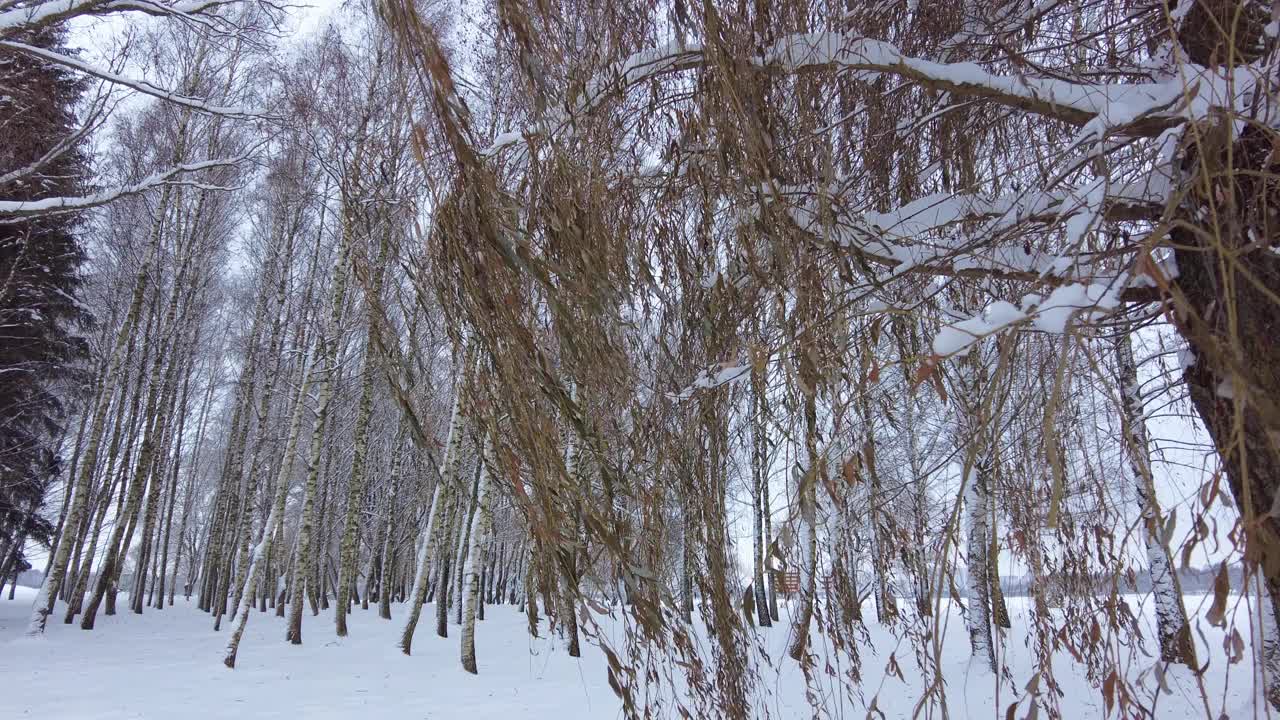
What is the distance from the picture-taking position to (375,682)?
6926mm

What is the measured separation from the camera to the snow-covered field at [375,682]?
5.48 m

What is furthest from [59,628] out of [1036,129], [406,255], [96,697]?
[1036,129]

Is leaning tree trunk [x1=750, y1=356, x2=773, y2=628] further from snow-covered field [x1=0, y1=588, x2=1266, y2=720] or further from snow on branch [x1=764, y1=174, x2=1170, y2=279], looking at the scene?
snow-covered field [x1=0, y1=588, x2=1266, y2=720]

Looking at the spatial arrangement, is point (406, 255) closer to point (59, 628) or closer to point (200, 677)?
point (200, 677)

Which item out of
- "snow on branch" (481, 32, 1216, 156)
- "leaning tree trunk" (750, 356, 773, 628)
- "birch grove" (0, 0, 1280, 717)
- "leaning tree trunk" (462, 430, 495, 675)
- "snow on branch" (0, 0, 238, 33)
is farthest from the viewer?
"leaning tree trunk" (462, 430, 495, 675)

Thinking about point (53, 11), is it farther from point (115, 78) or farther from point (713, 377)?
point (713, 377)

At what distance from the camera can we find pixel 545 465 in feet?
5.77

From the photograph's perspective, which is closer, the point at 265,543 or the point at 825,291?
the point at 825,291

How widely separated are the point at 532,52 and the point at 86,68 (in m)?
4.58

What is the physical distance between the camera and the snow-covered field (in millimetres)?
5480

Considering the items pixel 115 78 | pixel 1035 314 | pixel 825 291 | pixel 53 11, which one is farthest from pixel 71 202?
pixel 1035 314

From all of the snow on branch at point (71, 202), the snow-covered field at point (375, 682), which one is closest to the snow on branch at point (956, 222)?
the snow-covered field at point (375, 682)

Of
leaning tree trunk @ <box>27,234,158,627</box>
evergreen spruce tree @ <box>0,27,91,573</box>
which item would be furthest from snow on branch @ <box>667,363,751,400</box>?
leaning tree trunk @ <box>27,234,158,627</box>

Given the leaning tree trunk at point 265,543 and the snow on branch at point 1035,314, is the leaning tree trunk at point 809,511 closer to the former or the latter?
the snow on branch at point 1035,314
